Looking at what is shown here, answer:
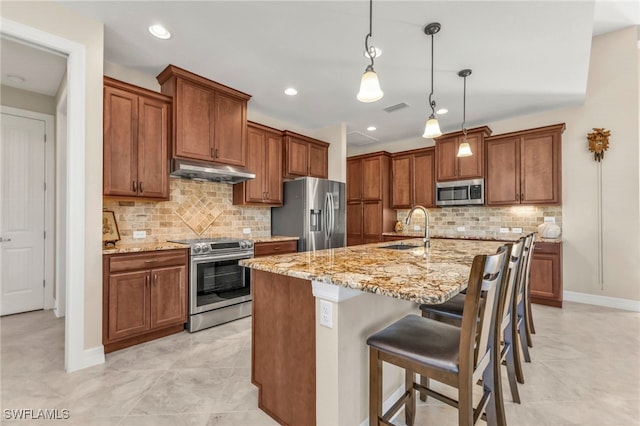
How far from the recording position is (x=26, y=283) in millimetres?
3477

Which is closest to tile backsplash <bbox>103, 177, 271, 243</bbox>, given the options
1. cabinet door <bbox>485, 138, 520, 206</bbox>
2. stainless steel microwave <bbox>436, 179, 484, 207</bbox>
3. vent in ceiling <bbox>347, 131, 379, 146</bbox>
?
vent in ceiling <bbox>347, 131, 379, 146</bbox>

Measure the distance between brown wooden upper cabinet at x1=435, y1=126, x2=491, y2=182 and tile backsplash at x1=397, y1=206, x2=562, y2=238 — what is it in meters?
0.70

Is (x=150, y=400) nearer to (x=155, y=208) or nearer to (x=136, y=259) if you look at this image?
(x=136, y=259)

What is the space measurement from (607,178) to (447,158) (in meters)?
1.99

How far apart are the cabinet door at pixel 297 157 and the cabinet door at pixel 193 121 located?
4.30ft

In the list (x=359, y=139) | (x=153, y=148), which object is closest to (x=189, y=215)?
(x=153, y=148)

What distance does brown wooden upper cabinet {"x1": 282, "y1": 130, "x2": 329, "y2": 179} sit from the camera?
4.31 metres

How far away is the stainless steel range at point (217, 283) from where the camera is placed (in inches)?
114

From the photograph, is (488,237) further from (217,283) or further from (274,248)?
(217,283)

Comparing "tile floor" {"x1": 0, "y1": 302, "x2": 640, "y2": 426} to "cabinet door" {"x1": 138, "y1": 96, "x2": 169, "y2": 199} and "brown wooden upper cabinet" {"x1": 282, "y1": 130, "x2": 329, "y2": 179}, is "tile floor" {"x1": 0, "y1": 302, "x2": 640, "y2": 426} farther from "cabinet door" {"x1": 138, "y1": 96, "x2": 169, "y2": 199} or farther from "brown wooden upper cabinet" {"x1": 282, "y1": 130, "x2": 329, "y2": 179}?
"brown wooden upper cabinet" {"x1": 282, "y1": 130, "x2": 329, "y2": 179}

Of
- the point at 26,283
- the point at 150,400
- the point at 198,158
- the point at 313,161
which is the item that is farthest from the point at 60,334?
the point at 313,161

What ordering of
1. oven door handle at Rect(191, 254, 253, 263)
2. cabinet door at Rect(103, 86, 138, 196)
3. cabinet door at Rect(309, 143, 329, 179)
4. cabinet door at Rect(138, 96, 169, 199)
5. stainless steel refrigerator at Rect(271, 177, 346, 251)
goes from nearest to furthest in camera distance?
cabinet door at Rect(103, 86, 138, 196), cabinet door at Rect(138, 96, 169, 199), oven door handle at Rect(191, 254, 253, 263), stainless steel refrigerator at Rect(271, 177, 346, 251), cabinet door at Rect(309, 143, 329, 179)

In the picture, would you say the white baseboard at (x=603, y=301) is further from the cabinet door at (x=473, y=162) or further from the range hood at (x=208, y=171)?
the range hood at (x=208, y=171)

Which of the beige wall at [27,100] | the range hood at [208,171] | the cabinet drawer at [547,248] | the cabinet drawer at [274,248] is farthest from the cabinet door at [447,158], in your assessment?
the beige wall at [27,100]
